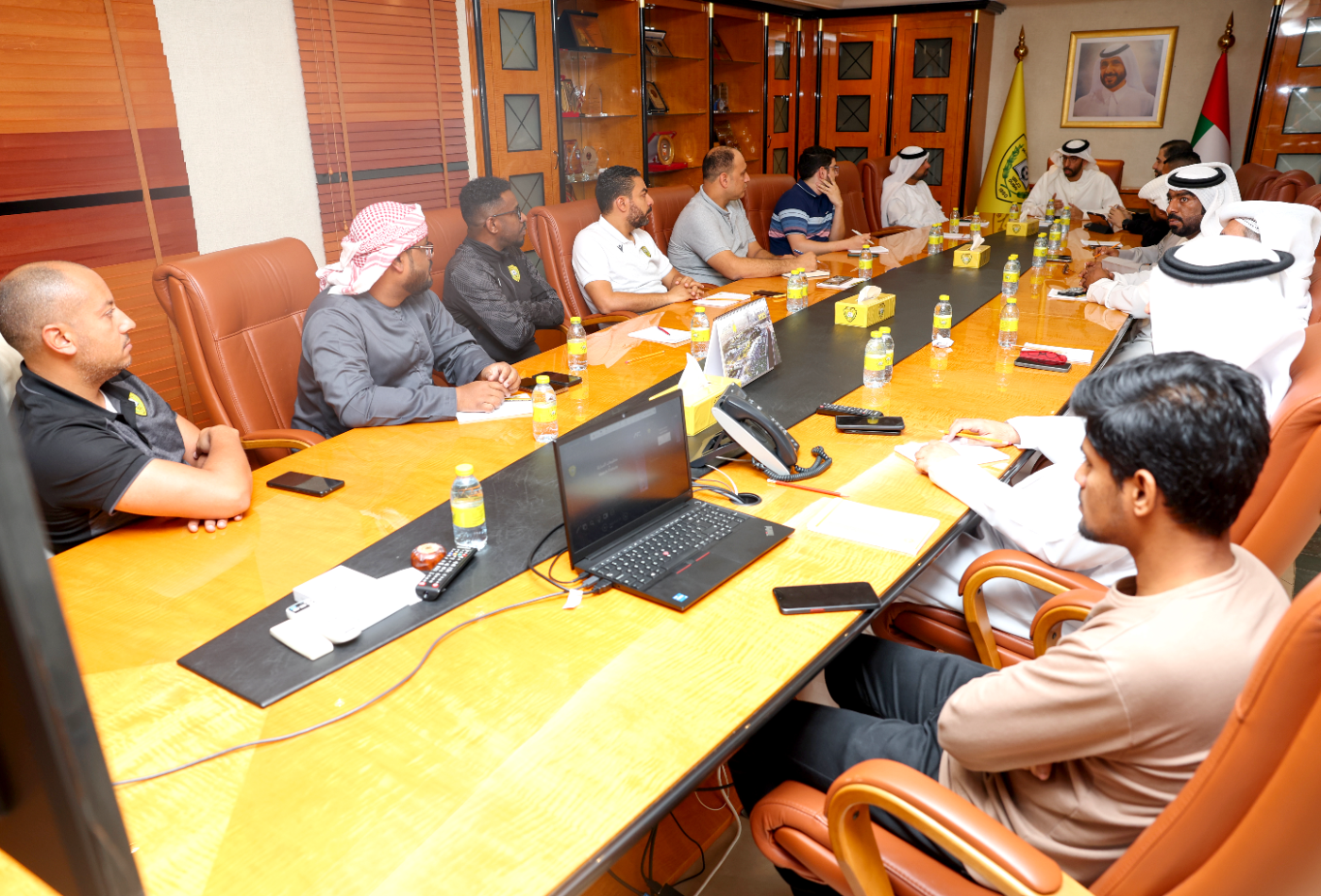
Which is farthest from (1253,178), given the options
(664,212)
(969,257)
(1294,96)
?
(664,212)

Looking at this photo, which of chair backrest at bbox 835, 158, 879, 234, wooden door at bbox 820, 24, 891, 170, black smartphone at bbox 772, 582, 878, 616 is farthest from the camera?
wooden door at bbox 820, 24, 891, 170

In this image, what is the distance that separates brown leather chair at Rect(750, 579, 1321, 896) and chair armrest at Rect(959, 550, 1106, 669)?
66cm

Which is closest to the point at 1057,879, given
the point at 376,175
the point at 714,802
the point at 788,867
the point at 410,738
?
the point at 788,867

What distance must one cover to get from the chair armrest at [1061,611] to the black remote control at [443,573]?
1042 mm

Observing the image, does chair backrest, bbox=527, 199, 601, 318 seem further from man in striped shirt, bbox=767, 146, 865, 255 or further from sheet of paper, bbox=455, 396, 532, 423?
man in striped shirt, bbox=767, 146, 865, 255

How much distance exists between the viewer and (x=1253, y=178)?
5.83m

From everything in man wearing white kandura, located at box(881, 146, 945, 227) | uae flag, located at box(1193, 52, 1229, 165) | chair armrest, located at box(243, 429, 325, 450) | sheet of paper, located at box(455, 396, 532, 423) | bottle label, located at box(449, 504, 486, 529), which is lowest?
chair armrest, located at box(243, 429, 325, 450)

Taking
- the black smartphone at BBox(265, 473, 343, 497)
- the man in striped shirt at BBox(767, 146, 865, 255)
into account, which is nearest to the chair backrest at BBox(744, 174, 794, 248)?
the man in striped shirt at BBox(767, 146, 865, 255)

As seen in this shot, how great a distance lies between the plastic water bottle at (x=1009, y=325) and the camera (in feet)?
9.71

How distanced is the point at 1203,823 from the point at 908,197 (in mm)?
6251

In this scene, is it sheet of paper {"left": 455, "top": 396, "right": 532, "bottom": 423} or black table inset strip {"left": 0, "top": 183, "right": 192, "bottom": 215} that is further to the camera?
black table inset strip {"left": 0, "top": 183, "right": 192, "bottom": 215}

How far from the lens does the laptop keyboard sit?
151 cm

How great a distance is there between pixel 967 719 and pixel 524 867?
59cm

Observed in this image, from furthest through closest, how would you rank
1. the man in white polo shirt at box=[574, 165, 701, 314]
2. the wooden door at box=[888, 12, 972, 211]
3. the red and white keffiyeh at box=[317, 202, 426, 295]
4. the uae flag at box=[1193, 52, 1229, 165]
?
the wooden door at box=[888, 12, 972, 211] < the uae flag at box=[1193, 52, 1229, 165] < the man in white polo shirt at box=[574, 165, 701, 314] < the red and white keffiyeh at box=[317, 202, 426, 295]
